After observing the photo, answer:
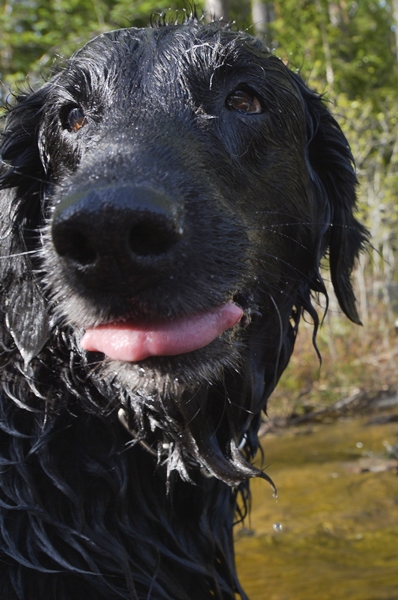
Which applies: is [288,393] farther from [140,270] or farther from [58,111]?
[140,270]

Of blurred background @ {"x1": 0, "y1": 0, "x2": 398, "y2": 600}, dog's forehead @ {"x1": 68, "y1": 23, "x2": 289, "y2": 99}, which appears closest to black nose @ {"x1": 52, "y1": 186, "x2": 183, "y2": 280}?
dog's forehead @ {"x1": 68, "y1": 23, "x2": 289, "y2": 99}

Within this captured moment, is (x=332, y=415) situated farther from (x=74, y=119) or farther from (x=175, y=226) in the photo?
(x=175, y=226)

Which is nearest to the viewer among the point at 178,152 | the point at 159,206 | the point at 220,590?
the point at 159,206

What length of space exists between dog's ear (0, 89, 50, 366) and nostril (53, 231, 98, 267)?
0.63 meters

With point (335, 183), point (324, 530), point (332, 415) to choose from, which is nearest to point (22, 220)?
point (335, 183)

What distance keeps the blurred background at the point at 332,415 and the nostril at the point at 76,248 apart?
1.43 meters

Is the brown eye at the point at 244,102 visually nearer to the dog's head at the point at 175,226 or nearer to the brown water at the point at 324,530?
the dog's head at the point at 175,226

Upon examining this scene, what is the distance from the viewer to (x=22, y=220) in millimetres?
2383

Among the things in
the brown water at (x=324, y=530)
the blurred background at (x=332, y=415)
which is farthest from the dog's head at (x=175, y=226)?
the brown water at (x=324, y=530)

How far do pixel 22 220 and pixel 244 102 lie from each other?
1014mm

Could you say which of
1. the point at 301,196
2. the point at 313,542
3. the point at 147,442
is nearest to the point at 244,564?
the point at 313,542

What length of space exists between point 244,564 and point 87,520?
1529 mm

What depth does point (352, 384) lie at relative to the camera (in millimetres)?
7727

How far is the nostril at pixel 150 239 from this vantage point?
145 cm
